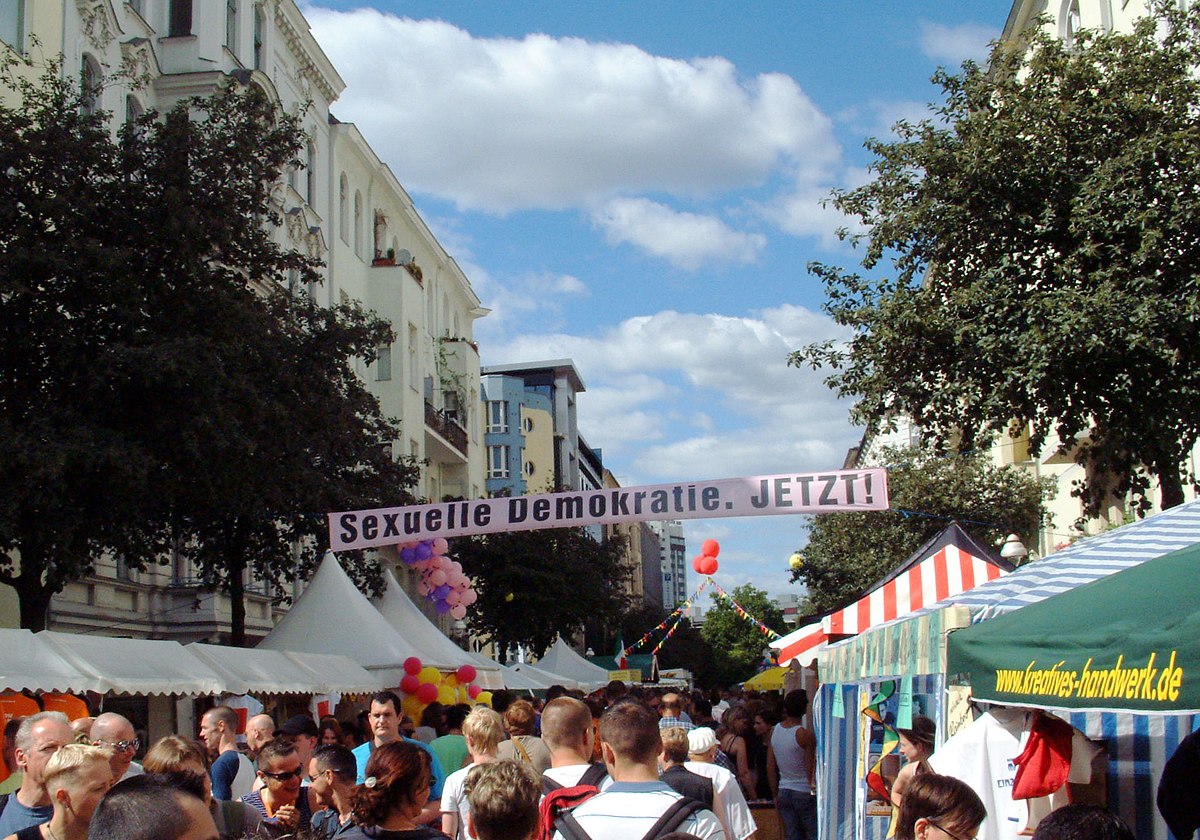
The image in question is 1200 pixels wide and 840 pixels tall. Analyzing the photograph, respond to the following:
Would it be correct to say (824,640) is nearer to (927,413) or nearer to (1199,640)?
(927,413)

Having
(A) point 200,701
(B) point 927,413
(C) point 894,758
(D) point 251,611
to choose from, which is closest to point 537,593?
(D) point 251,611

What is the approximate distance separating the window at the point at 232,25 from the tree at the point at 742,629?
76.3m

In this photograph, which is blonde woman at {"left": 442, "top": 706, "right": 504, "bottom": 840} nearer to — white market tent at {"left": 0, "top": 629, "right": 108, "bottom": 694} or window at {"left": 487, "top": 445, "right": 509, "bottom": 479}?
white market tent at {"left": 0, "top": 629, "right": 108, "bottom": 694}

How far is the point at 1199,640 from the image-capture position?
3854 mm

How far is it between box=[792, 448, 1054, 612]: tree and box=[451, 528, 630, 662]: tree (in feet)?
25.0

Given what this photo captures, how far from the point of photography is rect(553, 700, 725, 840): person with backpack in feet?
15.8

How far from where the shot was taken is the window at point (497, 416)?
82.2m

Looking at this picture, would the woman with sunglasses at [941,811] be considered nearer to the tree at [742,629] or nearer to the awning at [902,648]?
the awning at [902,648]

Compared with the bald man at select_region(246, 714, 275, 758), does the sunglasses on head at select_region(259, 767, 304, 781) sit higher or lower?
lower

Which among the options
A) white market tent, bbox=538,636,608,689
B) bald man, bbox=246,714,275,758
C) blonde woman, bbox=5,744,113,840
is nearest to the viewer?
blonde woman, bbox=5,744,113,840

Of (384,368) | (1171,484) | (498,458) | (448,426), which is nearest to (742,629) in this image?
(498,458)

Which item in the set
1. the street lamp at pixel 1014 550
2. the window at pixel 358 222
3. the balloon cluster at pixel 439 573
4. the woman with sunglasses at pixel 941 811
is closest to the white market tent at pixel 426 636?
the balloon cluster at pixel 439 573

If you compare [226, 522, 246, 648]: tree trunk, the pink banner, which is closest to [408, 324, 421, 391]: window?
[226, 522, 246, 648]: tree trunk

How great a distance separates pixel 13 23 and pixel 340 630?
10.5 meters
